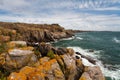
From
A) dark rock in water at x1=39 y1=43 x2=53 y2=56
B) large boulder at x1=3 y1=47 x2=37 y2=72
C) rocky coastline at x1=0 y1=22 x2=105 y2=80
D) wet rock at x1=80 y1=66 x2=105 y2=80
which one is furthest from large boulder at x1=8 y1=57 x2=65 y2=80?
dark rock in water at x1=39 y1=43 x2=53 y2=56

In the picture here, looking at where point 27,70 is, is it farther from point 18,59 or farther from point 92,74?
point 92,74

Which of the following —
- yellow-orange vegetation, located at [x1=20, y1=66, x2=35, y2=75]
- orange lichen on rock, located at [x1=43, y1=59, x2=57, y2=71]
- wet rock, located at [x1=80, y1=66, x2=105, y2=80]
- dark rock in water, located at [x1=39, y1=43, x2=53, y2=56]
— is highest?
dark rock in water, located at [x1=39, y1=43, x2=53, y2=56]

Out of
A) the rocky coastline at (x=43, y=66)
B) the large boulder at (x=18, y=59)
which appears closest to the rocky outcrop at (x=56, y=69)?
the rocky coastline at (x=43, y=66)

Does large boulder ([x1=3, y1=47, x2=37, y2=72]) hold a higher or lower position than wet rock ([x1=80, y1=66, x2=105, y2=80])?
higher

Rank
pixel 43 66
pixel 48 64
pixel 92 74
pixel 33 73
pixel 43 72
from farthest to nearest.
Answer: pixel 92 74 → pixel 48 64 → pixel 43 66 → pixel 43 72 → pixel 33 73

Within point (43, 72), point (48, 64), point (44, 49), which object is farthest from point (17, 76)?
point (44, 49)

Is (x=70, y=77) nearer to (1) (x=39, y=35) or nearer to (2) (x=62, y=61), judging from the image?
(2) (x=62, y=61)

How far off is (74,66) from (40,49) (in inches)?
225

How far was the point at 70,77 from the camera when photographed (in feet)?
86.3

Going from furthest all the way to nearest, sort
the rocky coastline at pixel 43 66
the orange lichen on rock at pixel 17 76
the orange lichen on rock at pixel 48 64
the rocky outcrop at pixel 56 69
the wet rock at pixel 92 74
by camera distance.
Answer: the wet rock at pixel 92 74, the orange lichen on rock at pixel 48 64, the rocky coastline at pixel 43 66, the rocky outcrop at pixel 56 69, the orange lichen on rock at pixel 17 76

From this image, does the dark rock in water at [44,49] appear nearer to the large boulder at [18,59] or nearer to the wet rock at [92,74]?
the large boulder at [18,59]

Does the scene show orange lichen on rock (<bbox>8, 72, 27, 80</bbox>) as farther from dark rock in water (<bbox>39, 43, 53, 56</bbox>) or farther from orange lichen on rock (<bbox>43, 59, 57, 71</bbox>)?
dark rock in water (<bbox>39, 43, 53, 56</bbox>)

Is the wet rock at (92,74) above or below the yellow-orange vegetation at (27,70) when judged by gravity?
below

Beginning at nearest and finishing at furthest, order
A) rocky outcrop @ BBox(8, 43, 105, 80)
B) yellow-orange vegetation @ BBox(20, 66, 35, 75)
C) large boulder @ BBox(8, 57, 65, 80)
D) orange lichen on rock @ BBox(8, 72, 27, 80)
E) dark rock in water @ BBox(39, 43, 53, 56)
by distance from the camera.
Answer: orange lichen on rock @ BBox(8, 72, 27, 80) < large boulder @ BBox(8, 57, 65, 80) < rocky outcrop @ BBox(8, 43, 105, 80) < yellow-orange vegetation @ BBox(20, 66, 35, 75) < dark rock in water @ BBox(39, 43, 53, 56)
